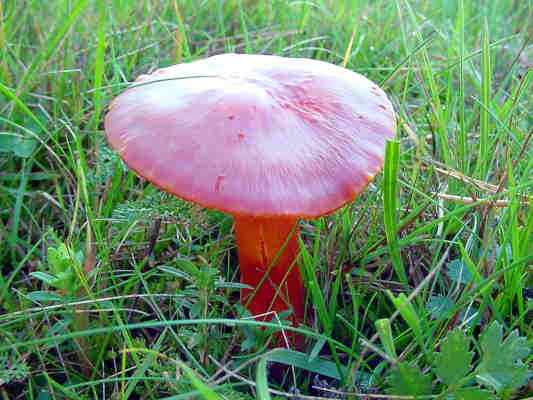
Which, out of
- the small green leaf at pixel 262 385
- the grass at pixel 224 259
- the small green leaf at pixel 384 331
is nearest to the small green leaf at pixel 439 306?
the grass at pixel 224 259

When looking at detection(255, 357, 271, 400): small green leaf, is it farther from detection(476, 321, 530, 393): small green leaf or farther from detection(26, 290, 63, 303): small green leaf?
detection(26, 290, 63, 303): small green leaf

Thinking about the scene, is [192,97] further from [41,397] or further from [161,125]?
[41,397]

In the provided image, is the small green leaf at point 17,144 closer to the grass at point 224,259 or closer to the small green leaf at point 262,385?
the grass at point 224,259

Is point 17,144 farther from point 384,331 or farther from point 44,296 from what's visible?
point 384,331

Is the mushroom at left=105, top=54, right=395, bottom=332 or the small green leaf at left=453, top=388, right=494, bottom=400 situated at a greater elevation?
the mushroom at left=105, top=54, right=395, bottom=332

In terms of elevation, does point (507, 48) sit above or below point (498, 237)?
above

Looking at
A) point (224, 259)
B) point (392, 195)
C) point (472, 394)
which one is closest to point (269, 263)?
point (224, 259)

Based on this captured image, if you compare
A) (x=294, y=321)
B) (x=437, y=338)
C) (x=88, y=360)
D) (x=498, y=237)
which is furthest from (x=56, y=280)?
(x=498, y=237)

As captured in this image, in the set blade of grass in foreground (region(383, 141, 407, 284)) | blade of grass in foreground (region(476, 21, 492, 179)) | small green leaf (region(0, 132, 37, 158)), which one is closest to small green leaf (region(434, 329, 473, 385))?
blade of grass in foreground (region(383, 141, 407, 284))
